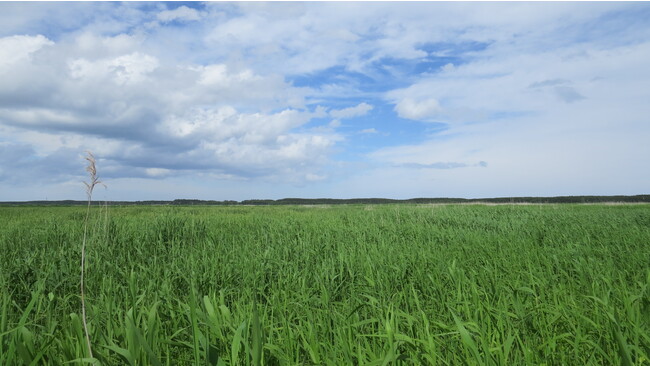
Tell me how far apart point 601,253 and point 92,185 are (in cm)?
948

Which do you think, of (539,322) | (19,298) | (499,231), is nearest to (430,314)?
(539,322)

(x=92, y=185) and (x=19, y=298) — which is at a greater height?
(x=92, y=185)

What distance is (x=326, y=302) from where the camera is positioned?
388 cm

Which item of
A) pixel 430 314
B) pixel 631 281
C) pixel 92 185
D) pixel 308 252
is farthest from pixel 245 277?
pixel 631 281

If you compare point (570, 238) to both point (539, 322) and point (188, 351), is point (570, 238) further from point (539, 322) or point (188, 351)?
point (188, 351)

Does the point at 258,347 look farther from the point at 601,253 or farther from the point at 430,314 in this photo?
the point at 601,253

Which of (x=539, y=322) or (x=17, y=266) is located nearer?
(x=539, y=322)

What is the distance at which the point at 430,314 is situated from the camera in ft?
13.2

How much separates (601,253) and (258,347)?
855 cm

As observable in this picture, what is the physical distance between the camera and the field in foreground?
257 cm

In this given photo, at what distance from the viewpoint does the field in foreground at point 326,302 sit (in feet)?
8.43

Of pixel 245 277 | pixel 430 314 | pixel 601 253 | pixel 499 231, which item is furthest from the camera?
pixel 499 231

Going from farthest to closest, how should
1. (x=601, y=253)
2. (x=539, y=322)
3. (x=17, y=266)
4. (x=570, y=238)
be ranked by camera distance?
(x=570, y=238)
(x=601, y=253)
(x=17, y=266)
(x=539, y=322)

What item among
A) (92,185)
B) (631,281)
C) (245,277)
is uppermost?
(92,185)
